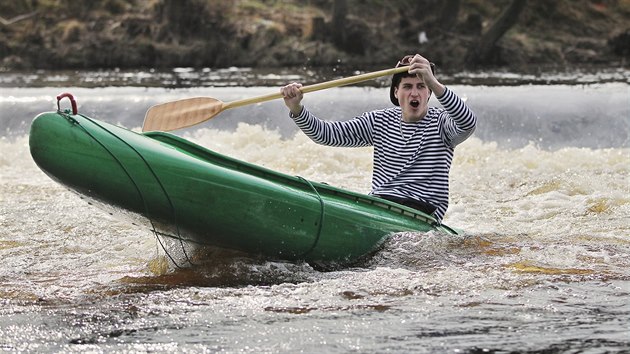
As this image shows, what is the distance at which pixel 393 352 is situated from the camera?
12.6ft

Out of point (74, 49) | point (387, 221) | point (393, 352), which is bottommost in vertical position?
point (393, 352)

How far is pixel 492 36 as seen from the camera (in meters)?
19.9

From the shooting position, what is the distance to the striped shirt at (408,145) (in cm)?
536

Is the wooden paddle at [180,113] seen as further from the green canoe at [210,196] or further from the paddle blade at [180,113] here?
the green canoe at [210,196]

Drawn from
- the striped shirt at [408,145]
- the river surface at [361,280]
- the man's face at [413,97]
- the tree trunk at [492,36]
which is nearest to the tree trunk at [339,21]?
the tree trunk at [492,36]

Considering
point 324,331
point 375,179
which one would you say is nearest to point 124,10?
point 375,179

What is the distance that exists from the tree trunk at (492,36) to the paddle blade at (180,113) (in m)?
13.6

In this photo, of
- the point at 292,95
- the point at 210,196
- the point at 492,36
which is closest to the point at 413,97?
the point at 292,95

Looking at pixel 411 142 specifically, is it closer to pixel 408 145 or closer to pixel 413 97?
pixel 408 145

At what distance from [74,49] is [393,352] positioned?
57.5 feet

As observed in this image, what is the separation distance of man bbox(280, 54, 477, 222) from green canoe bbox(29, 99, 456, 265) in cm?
17

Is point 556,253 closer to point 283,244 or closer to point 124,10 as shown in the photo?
point 283,244

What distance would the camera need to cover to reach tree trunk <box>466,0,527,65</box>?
19.3 meters

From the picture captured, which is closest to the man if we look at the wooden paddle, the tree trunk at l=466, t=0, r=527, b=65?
the wooden paddle
